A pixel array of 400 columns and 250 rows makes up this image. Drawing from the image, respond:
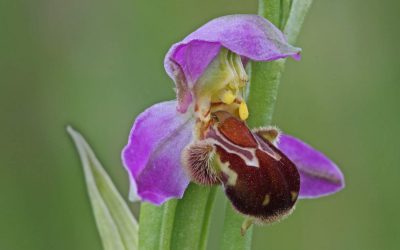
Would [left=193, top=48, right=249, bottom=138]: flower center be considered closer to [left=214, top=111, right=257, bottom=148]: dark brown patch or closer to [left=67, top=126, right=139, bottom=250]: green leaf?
[left=214, top=111, right=257, bottom=148]: dark brown patch

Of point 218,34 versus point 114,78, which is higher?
point 218,34

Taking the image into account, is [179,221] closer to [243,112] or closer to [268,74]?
[243,112]

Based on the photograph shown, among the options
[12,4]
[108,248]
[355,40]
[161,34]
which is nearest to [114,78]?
[161,34]

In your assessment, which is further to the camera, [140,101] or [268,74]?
[140,101]

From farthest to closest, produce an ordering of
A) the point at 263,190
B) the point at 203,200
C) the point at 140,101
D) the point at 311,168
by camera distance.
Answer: the point at 140,101
the point at 311,168
the point at 203,200
the point at 263,190

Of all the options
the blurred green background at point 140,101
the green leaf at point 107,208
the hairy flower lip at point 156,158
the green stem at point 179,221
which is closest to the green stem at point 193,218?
the green stem at point 179,221

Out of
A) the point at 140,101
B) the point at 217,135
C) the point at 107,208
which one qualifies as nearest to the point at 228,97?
the point at 217,135

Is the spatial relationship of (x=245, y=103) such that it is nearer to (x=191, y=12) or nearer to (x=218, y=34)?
(x=218, y=34)

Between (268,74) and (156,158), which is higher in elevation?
(268,74)
